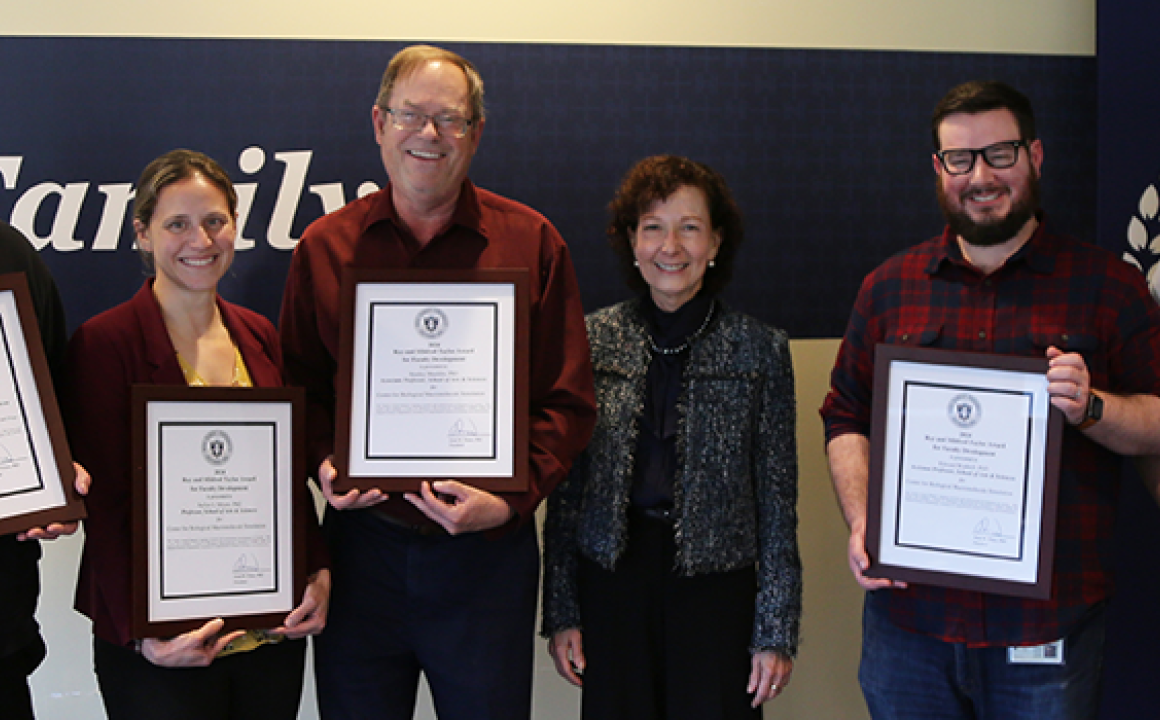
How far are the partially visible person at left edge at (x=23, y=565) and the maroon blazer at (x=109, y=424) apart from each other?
0.17ft

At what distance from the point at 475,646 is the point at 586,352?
69 centimetres

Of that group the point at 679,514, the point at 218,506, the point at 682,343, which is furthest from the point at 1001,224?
the point at 218,506

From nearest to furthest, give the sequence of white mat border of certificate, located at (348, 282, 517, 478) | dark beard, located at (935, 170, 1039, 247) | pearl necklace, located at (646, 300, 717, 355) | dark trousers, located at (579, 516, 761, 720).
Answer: white mat border of certificate, located at (348, 282, 517, 478) → dark beard, located at (935, 170, 1039, 247) → dark trousers, located at (579, 516, 761, 720) → pearl necklace, located at (646, 300, 717, 355)

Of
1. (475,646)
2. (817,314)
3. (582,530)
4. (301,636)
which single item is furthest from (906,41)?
(301,636)

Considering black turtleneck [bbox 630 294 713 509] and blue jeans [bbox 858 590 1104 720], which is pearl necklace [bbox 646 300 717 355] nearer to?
black turtleneck [bbox 630 294 713 509]

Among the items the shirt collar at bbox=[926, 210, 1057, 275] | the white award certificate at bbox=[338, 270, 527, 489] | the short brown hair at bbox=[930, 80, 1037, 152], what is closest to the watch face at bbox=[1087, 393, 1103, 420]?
the shirt collar at bbox=[926, 210, 1057, 275]

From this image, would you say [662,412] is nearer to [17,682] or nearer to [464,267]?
[464,267]

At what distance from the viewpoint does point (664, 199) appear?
235 centimetres

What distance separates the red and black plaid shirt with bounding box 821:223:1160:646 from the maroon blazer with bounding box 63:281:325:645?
5.29 ft

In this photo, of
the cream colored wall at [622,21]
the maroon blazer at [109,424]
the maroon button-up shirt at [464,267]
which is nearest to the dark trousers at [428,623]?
the maroon button-up shirt at [464,267]

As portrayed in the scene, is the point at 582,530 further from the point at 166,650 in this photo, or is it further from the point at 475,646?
the point at 166,650

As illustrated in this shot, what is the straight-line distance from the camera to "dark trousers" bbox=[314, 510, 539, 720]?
2.01m

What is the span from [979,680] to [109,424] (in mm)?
1884

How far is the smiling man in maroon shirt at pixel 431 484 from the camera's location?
2.01m
